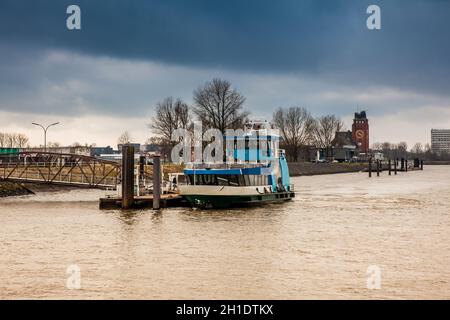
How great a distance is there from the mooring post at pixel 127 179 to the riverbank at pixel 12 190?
75.8 feet

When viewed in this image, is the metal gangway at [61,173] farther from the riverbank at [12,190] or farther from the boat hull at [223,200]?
the boat hull at [223,200]

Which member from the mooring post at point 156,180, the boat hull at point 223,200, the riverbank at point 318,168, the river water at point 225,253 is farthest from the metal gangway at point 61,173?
the riverbank at point 318,168

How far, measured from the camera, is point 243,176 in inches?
2007

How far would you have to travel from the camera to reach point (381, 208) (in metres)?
52.3

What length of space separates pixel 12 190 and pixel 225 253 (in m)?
46.6

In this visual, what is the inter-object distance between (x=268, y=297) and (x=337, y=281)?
11.9 feet

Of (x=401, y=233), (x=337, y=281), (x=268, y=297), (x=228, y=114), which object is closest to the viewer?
(x=268, y=297)

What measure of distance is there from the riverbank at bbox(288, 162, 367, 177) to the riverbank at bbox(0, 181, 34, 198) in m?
76.5

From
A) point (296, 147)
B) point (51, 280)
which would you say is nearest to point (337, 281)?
point (51, 280)

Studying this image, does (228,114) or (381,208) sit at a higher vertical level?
(228,114)

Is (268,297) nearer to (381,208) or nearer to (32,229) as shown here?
(32,229)

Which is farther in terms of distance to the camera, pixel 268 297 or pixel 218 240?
pixel 218 240

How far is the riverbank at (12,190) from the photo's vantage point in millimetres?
67562
